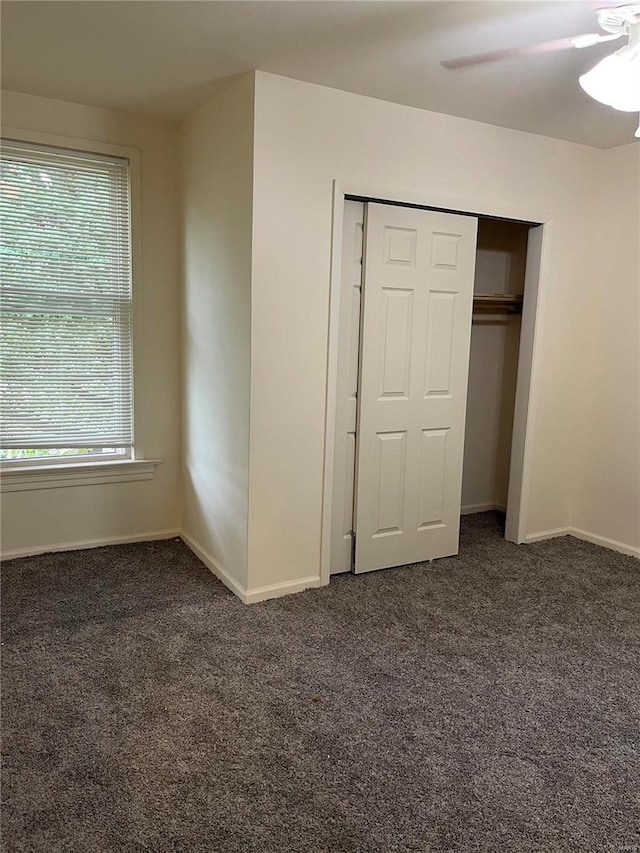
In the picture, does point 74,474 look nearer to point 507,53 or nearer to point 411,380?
point 411,380

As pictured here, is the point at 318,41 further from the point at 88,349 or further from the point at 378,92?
the point at 88,349

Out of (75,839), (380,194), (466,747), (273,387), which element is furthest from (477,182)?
(75,839)

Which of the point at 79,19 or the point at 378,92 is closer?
the point at 79,19

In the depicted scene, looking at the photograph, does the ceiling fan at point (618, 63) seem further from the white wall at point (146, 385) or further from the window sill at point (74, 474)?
the window sill at point (74, 474)

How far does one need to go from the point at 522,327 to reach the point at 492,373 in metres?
0.78

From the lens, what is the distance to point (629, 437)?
12.4 ft

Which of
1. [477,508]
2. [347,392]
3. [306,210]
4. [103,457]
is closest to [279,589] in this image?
[347,392]

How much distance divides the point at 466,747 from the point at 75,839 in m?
1.18

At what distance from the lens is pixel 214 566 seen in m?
3.30

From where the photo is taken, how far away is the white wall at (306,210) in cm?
279

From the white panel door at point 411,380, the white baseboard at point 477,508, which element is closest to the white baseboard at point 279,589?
the white panel door at point 411,380

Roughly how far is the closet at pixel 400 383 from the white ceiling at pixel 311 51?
0.60m

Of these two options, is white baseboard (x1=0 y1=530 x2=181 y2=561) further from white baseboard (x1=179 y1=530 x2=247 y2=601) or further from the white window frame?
the white window frame

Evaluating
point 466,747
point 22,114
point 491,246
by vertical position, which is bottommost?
point 466,747
